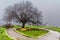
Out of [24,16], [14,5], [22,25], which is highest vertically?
[14,5]

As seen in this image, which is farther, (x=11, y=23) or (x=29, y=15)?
(x=11, y=23)

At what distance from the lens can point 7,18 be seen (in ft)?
85.6

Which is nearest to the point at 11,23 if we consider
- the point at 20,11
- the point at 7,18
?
the point at 7,18

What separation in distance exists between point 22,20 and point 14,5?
9.68 ft

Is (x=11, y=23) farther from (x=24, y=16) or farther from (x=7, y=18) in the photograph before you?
(x=24, y=16)

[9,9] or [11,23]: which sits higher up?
[9,9]

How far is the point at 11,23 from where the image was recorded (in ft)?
90.5

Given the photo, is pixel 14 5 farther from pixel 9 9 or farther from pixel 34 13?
pixel 34 13

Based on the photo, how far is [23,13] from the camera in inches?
990

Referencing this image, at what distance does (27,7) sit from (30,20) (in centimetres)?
219

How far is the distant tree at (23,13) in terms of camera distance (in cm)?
2523

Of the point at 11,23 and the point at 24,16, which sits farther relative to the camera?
the point at 11,23

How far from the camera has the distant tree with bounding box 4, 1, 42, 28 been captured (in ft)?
82.8

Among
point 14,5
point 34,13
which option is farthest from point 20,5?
point 34,13
